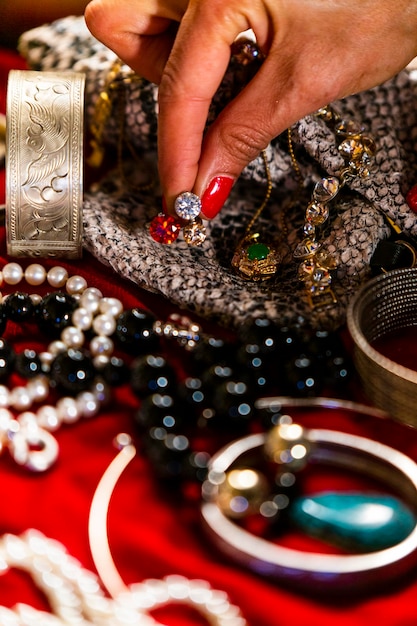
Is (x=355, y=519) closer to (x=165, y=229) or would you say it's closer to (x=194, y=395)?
(x=194, y=395)

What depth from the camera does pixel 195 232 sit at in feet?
3.00

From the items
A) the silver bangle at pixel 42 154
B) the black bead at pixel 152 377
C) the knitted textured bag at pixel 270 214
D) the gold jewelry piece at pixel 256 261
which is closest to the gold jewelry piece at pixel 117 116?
the knitted textured bag at pixel 270 214

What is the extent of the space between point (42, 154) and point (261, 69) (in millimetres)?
304

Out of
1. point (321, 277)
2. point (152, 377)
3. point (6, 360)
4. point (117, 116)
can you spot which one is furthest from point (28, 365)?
point (117, 116)

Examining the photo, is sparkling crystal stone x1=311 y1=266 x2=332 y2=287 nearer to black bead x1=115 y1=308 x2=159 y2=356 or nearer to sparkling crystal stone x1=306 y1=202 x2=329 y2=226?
sparkling crystal stone x1=306 y1=202 x2=329 y2=226

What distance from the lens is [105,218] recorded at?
100 centimetres

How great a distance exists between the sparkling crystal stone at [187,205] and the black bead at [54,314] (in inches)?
6.8

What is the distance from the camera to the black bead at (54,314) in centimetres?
85

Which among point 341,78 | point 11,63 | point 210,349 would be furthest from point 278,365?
point 11,63

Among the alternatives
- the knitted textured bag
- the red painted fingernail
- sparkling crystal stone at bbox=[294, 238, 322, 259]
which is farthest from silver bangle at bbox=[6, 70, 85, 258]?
sparkling crystal stone at bbox=[294, 238, 322, 259]

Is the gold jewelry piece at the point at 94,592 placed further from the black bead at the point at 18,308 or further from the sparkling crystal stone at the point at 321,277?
the sparkling crystal stone at the point at 321,277

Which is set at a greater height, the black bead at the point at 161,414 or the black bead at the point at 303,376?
the black bead at the point at 303,376

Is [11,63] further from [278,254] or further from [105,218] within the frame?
[278,254]

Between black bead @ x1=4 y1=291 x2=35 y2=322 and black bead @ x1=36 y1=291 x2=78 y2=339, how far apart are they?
Answer: 12 millimetres
